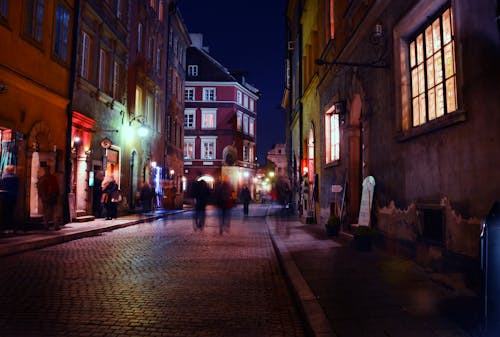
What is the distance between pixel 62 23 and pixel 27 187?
622 cm

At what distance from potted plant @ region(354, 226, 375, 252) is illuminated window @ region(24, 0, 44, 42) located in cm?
1133

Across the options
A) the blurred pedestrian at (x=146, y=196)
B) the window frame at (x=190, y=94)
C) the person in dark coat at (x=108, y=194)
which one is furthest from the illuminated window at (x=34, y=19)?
the window frame at (x=190, y=94)

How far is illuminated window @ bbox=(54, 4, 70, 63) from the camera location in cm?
1498

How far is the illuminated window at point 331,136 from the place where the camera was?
46.9 ft

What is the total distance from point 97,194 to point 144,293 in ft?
46.0

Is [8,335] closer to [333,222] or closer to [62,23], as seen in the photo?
[333,222]

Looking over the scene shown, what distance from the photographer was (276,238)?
39.5 feet

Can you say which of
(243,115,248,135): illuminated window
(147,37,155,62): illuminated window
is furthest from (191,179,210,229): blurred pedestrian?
(243,115,248,135): illuminated window

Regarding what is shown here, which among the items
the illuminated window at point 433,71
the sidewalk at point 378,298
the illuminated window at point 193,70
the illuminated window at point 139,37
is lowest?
the sidewalk at point 378,298

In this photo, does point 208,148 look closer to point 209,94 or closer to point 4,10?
point 209,94

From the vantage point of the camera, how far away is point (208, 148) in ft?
177

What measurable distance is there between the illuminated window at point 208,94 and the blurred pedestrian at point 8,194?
4301cm

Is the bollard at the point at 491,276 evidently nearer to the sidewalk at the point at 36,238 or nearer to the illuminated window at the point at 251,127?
the sidewalk at the point at 36,238

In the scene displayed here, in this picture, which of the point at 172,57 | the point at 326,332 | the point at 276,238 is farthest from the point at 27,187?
the point at 172,57
